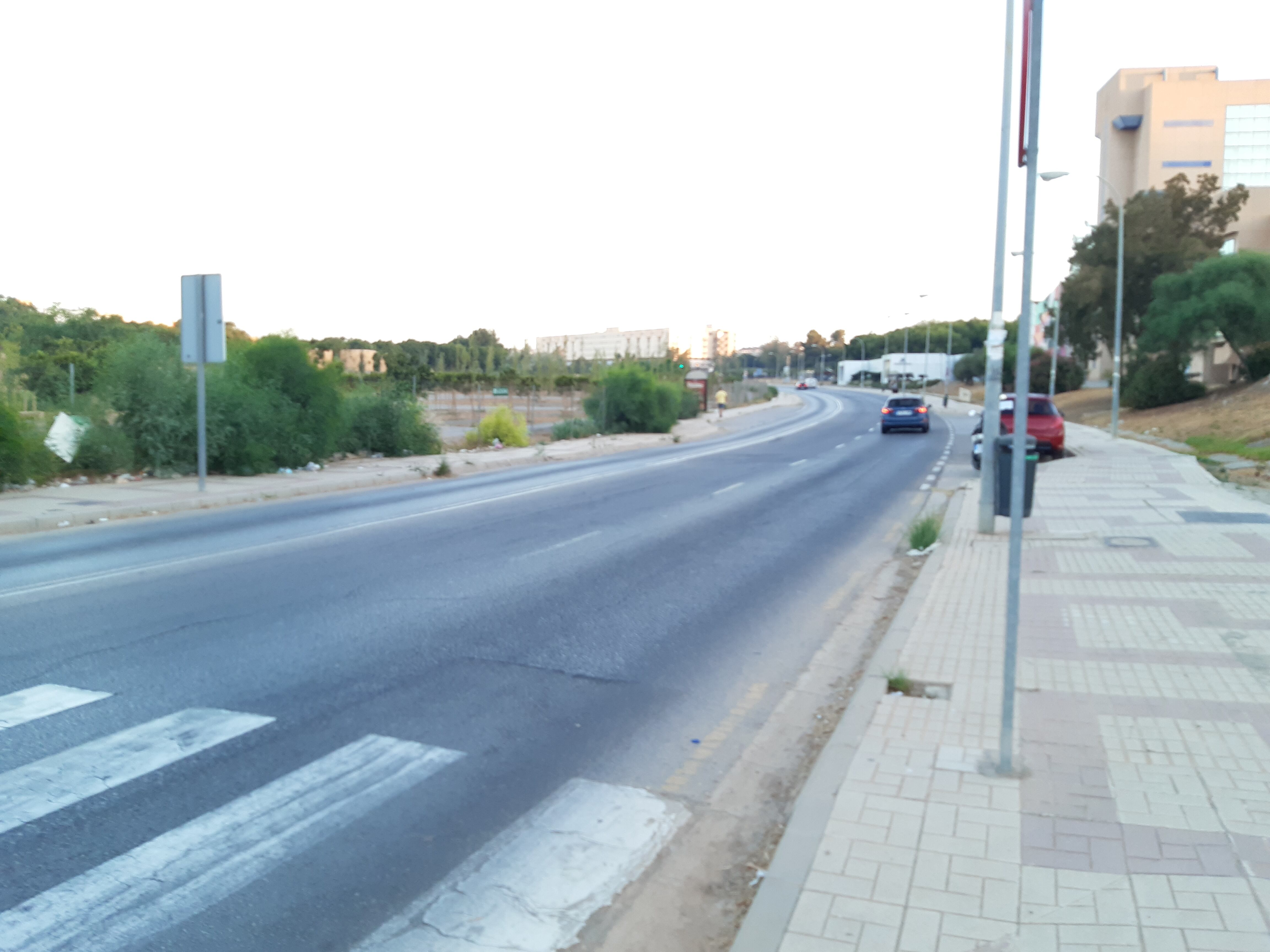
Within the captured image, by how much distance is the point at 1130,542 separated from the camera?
1209 centimetres

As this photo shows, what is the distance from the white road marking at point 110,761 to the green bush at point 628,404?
115ft

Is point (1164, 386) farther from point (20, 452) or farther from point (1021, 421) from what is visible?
point (1021, 421)

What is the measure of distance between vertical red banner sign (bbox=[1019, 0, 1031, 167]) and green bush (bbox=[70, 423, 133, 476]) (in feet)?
52.6

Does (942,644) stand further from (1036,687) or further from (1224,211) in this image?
(1224,211)

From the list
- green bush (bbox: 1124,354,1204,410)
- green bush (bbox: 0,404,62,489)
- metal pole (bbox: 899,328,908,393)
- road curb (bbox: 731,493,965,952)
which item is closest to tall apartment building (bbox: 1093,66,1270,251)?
metal pole (bbox: 899,328,908,393)

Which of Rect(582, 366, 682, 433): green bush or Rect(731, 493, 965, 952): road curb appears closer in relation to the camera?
Rect(731, 493, 965, 952): road curb

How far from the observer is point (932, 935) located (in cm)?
352

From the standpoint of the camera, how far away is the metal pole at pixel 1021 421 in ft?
15.9

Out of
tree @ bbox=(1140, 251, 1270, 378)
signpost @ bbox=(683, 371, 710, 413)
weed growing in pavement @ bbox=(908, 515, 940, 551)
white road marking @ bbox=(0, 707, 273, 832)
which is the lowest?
white road marking @ bbox=(0, 707, 273, 832)

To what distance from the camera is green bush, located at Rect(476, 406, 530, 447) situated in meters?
31.6

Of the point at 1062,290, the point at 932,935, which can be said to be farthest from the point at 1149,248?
the point at 932,935

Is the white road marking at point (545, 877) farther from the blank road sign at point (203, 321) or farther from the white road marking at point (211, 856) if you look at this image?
the blank road sign at point (203, 321)

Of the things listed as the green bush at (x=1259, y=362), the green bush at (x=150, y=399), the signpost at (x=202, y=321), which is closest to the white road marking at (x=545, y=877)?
the signpost at (x=202, y=321)

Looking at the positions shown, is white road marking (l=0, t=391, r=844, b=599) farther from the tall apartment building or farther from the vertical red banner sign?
the tall apartment building
